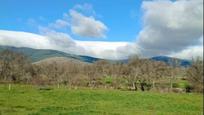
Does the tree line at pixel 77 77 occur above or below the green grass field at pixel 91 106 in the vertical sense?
above

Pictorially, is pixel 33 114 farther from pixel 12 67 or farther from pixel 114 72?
pixel 114 72

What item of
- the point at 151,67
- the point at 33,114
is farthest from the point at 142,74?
the point at 33,114

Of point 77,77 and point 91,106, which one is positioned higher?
point 77,77

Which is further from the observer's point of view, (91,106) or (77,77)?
(77,77)

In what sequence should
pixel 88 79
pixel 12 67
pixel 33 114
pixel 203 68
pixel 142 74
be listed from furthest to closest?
1. pixel 88 79
2. pixel 12 67
3. pixel 142 74
4. pixel 203 68
5. pixel 33 114

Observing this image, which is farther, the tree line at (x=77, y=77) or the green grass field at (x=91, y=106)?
the tree line at (x=77, y=77)

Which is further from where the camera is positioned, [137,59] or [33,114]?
[137,59]

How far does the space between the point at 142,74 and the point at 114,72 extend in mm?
52263

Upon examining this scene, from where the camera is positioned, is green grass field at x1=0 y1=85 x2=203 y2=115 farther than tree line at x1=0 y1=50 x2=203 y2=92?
No

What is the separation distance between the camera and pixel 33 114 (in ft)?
130

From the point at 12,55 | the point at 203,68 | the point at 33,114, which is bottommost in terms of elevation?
the point at 33,114

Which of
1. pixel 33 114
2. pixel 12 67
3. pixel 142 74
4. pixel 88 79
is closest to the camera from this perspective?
pixel 33 114

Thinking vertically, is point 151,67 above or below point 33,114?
above

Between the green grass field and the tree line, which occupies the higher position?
the tree line
